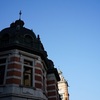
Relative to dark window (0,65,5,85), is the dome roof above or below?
above

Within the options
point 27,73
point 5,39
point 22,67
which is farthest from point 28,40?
point 27,73

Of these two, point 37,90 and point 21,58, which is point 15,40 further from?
point 37,90

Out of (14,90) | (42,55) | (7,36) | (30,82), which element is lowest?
(14,90)

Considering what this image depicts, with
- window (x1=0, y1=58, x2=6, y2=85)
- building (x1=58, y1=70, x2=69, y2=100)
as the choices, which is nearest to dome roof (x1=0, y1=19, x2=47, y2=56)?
window (x1=0, y1=58, x2=6, y2=85)

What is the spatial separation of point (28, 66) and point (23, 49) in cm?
155

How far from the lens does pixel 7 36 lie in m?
17.1

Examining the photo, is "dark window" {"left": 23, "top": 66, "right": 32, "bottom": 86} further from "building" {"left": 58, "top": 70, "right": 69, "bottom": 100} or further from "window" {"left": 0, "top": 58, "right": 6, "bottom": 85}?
"building" {"left": 58, "top": 70, "right": 69, "bottom": 100}

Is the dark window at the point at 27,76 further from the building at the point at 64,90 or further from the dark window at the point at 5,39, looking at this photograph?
the building at the point at 64,90

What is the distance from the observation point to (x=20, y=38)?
54.0 feet

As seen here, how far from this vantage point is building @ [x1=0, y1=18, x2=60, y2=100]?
14.0m

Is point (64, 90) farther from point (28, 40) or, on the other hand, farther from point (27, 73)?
point (27, 73)

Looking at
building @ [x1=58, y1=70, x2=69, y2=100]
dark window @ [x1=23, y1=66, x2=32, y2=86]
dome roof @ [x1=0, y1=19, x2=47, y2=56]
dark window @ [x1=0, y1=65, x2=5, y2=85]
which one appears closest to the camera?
dark window @ [x1=0, y1=65, x2=5, y2=85]

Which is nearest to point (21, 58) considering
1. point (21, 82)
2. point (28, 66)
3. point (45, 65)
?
point (28, 66)

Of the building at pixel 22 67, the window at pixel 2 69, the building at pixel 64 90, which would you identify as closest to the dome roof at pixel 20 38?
the building at pixel 22 67
